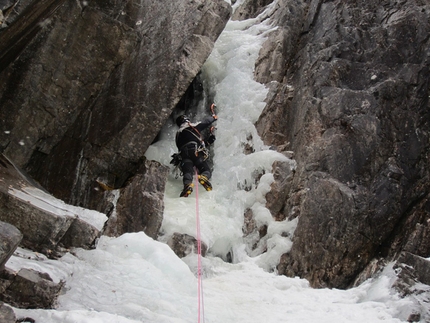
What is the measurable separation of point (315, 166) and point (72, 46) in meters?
5.15

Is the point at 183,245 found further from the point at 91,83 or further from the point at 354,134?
the point at 354,134

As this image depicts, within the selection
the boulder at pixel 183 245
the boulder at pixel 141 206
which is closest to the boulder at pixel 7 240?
the boulder at pixel 141 206

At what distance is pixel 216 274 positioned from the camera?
7.05 meters

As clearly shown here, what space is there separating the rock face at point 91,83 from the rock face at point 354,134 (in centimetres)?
251

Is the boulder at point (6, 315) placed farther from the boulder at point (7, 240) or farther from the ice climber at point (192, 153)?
the ice climber at point (192, 153)

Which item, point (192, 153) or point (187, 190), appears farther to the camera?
point (192, 153)

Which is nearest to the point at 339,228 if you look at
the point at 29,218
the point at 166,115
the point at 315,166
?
the point at 315,166

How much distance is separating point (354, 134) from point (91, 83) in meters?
5.21

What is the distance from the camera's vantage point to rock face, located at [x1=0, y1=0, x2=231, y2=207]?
7.84 metres

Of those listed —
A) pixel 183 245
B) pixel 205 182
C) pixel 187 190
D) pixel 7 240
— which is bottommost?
pixel 7 240

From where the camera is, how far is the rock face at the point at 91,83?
25.7ft

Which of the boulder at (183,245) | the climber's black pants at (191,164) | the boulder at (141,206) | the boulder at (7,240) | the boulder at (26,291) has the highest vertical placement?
the climber's black pants at (191,164)

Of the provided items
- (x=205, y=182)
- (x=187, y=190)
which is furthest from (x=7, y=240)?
(x=205, y=182)

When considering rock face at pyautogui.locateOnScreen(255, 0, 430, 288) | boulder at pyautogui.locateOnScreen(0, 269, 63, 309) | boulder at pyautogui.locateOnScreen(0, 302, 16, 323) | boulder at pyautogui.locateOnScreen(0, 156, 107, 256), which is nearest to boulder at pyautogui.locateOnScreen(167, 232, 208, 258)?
rock face at pyautogui.locateOnScreen(255, 0, 430, 288)
